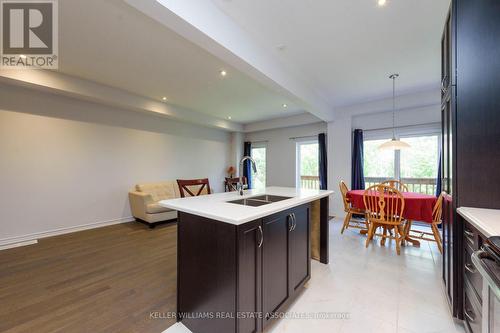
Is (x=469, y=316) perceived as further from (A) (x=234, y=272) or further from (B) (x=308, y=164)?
(B) (x=308, y=164)

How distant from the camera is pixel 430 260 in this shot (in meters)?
2.65

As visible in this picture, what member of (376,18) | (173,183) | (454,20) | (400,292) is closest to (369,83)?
(376,18)

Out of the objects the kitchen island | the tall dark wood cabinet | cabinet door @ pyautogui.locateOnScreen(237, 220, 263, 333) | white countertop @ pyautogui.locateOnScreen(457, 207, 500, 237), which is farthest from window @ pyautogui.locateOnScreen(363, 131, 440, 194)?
cabinet door @ pyautogui.locateOnScreen(237, 220, 263, 333)

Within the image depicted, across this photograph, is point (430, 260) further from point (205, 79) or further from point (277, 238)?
point (205, 79)

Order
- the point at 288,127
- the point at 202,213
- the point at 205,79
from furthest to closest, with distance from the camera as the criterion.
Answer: the point at 288,127 → the point at 205,79 → the point at 202,213

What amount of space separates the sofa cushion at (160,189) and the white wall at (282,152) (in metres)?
3.02

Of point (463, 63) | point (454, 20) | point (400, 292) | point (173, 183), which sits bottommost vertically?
point (400, 292)

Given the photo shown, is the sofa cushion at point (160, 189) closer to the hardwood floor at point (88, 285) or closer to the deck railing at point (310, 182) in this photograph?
the hardwood floor at point (88, 285)

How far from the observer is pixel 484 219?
1.21m

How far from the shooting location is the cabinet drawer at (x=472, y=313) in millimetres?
1211

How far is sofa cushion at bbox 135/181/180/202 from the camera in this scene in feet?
14.7

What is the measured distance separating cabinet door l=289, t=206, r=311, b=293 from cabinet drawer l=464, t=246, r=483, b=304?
112cm

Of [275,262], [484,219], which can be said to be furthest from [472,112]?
[275,262]

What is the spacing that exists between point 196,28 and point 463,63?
6.66 feet
